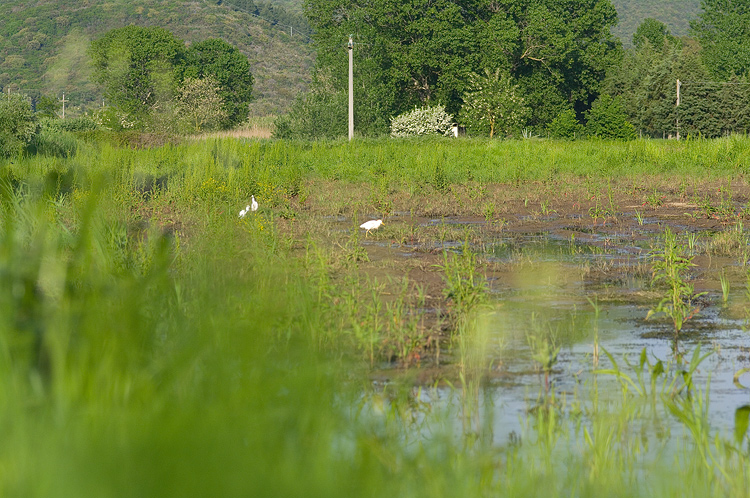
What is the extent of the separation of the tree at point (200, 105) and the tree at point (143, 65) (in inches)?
57.1

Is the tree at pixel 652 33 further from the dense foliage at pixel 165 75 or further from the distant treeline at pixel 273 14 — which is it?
A: the distant treeline at pixel 273 14

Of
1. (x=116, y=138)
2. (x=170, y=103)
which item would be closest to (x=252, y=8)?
(x=170, y=103)

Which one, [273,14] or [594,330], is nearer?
[594,330]

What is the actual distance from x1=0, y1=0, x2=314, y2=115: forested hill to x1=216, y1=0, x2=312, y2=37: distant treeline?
176 millimetres

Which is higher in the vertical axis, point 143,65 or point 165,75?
point 143,65

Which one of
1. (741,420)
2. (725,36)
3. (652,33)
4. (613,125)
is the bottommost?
(741,420)

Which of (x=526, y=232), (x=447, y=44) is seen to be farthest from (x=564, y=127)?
(x=526, y=232)

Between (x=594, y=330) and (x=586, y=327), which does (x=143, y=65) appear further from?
(x=594, y=330)

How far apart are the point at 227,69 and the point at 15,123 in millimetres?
68814

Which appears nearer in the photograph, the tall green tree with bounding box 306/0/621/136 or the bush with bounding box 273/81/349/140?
the bush with bounding box 273/81/349/140

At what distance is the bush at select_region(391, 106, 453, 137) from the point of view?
42969 millimetres

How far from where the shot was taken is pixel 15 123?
65.1 feet

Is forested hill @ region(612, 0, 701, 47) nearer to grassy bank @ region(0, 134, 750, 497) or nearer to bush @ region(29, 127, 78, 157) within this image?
bush @ region(29, 127, 78, 157)

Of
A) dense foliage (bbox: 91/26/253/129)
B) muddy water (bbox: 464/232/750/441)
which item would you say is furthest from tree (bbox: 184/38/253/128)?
muddy water (bbox: 464/232/750/441)
